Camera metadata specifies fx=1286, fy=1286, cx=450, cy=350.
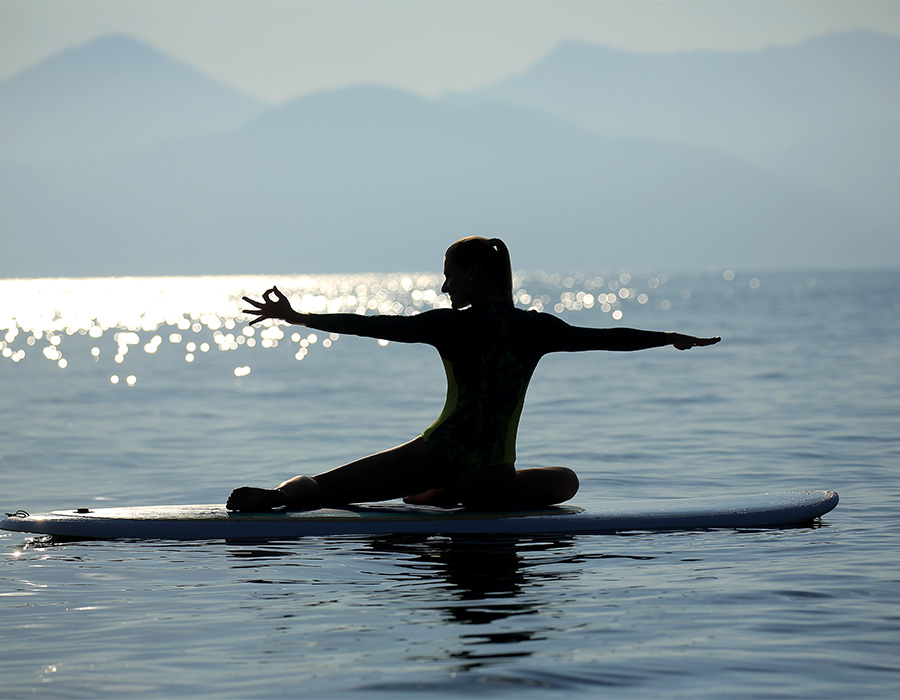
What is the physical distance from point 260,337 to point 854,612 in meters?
55.8

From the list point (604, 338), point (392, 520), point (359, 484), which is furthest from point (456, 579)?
point (604, 338)

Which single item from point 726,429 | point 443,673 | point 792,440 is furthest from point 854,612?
point 726,429

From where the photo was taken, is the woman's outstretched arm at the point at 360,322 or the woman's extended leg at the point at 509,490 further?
the woman's extended leg at the point at 509,490

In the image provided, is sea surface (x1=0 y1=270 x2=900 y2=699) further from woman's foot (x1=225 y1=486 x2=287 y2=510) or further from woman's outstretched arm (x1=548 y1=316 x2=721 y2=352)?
woman's outstretched arm (x1=548 y1=316 x2=721 y2=352)

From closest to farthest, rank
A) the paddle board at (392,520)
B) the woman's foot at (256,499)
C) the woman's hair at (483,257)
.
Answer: the woman's hair at (483,257)
the paddle board at (392,520)
the woman's foot at (256,499)

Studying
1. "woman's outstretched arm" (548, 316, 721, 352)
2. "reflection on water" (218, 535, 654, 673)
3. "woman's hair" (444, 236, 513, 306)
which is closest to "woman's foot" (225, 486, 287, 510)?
"reflection on water" (218, 535, 654, 673)

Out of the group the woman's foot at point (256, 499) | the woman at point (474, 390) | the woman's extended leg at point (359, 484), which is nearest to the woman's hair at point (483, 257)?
the woman at point (474, 390)

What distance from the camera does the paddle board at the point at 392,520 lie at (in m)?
8.20

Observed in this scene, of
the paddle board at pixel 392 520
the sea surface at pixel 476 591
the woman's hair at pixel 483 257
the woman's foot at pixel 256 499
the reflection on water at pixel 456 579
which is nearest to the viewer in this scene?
the sea surface at pixel 476 591

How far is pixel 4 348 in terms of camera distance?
44094mm

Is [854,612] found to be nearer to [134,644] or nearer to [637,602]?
[637,602]

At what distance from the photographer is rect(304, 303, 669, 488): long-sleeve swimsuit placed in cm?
785

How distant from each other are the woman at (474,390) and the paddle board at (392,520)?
0.13 metres

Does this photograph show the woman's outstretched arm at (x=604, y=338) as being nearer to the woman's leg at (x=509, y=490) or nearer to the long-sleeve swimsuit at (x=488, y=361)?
the long-sleeve swimsuit at (x=488, y=361)
